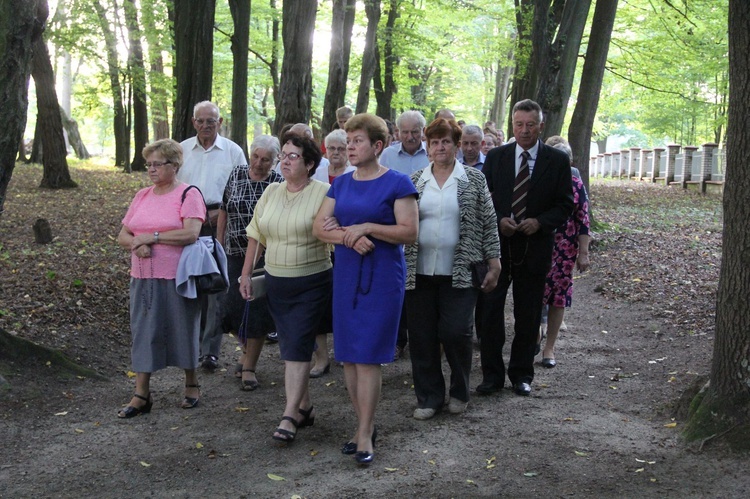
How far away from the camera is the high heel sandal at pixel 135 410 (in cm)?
611

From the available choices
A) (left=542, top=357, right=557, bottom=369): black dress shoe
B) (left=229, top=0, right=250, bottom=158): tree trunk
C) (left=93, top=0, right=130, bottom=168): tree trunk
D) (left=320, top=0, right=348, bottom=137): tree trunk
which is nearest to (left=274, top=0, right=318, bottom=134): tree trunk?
(left=229, top=0, right=250, bottom=158): tree trunk

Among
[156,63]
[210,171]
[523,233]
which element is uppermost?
[156,63]

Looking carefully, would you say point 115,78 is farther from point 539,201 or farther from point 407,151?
point 539,201

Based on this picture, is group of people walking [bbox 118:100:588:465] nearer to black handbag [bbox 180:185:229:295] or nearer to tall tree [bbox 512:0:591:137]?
black handbag [bbox 180:185:229:295]

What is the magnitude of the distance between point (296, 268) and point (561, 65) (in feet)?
36.0

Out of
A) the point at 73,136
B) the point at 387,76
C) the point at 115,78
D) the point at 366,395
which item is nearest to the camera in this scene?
the point at 366,395

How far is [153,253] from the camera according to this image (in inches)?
241

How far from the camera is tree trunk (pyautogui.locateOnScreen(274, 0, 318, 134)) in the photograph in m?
13.2

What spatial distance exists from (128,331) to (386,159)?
324cm

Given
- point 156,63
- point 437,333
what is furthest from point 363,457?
point 156,63

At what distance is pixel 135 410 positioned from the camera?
616cm

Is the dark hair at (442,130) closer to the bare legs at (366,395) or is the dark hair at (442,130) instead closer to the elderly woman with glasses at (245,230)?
the elderly woman with glasses at (245,230)

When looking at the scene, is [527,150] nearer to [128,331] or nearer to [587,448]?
[587,448]

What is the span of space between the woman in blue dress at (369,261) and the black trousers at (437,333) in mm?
807
